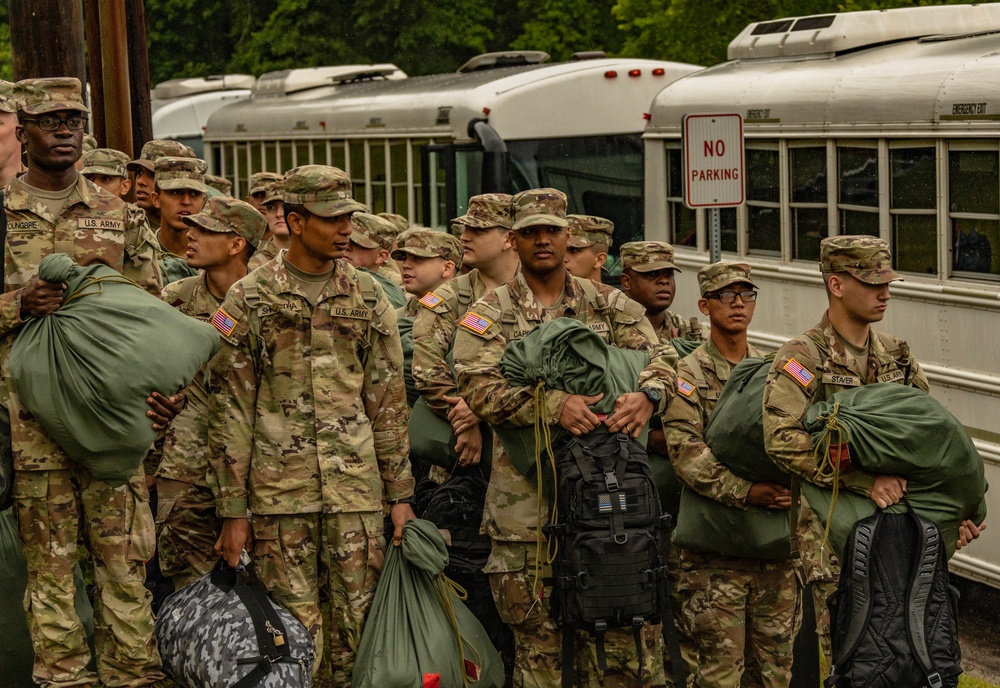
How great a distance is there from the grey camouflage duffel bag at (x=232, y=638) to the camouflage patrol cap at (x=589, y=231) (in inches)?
112

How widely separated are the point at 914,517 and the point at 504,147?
852 centimetres

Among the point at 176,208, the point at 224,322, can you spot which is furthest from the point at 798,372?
the point at 176,208

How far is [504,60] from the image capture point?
15984 millimetres

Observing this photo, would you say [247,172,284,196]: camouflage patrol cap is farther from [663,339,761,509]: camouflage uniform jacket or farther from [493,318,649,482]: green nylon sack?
[493,318,649,482]: green nylon sack

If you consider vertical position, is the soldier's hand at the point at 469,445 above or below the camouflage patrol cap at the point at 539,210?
below

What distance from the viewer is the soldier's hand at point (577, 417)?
5867 mm

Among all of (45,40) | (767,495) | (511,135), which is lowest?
(767,495)

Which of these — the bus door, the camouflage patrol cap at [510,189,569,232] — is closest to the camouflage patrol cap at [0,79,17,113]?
the camouflage patrol cap at [510,189,569,232]

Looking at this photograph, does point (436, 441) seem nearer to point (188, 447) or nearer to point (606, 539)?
point (188, 447)

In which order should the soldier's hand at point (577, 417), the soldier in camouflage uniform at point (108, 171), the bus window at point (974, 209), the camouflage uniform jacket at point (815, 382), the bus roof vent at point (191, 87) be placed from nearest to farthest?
the camouflage uniform jacket at point (815, 382) < the soldier's hand at point (577, 417) < the bus window at point (974, 209) < the soldier in camouflage uniform at point (108, 171) < the bus roof vent at point (191, 87)

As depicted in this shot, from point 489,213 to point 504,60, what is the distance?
349 inches

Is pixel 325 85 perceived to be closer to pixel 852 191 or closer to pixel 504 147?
pixel 504 147

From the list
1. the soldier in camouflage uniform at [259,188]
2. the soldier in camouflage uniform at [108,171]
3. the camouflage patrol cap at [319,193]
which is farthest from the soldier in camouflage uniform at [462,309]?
the soldier in camouflage uniform at [259,188]

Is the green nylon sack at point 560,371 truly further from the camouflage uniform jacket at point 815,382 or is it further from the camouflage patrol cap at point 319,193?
the camouflage patrol cap at point 319,193
